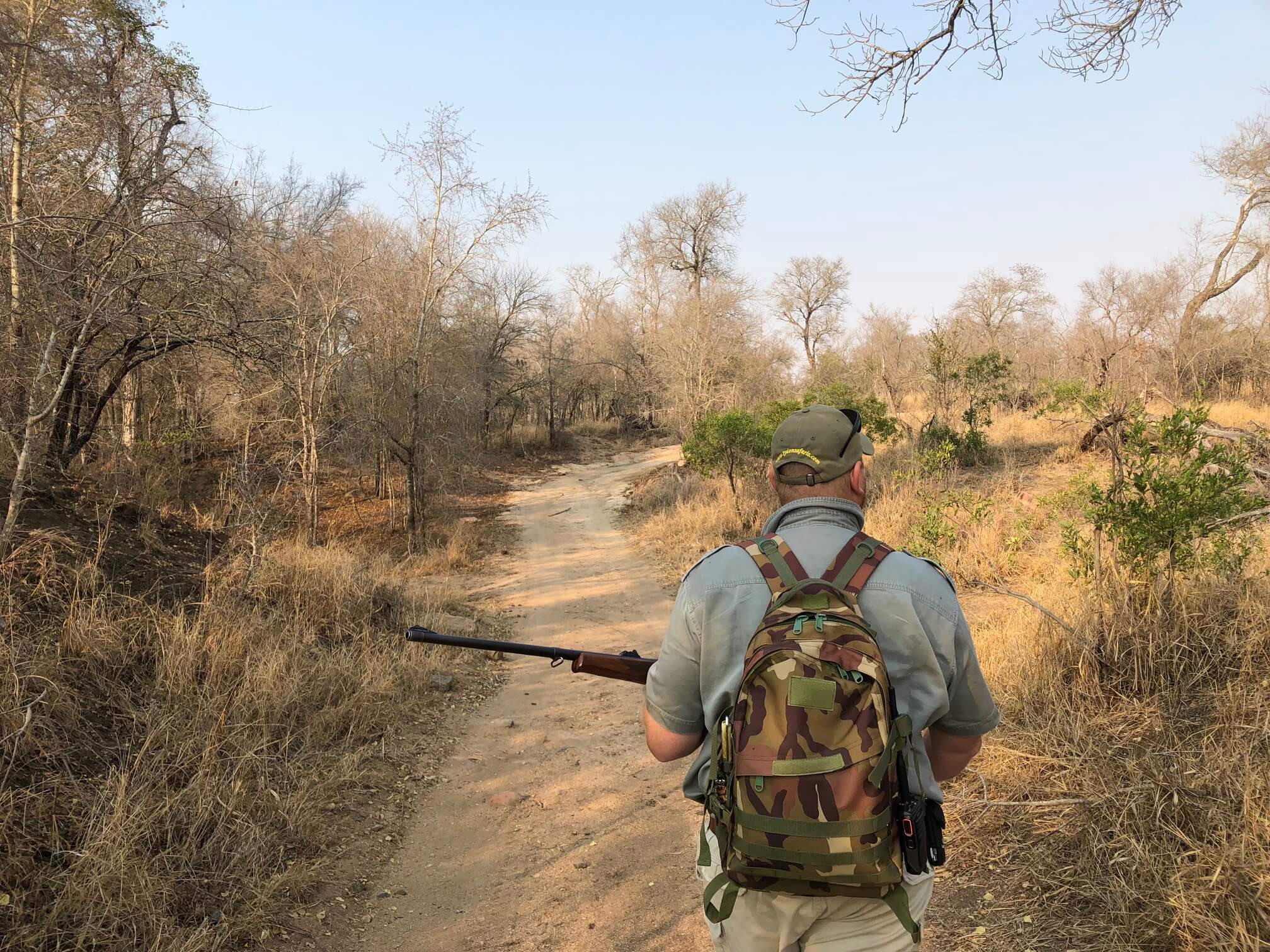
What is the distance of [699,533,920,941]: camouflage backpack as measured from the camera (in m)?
1.35

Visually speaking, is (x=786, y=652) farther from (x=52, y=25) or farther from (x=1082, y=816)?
(x=52, y=25)

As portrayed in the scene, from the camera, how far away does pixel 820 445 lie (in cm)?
168

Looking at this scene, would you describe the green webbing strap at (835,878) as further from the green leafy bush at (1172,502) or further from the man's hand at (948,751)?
the green leafy bush at (1172,502)

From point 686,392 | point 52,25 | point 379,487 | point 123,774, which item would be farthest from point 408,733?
point 686,392

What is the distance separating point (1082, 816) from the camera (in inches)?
127

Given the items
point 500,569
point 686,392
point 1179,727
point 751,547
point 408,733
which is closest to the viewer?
point 751,547

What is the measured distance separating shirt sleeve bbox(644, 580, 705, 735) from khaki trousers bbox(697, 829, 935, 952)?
0.38m

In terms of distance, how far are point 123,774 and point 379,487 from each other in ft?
48.2

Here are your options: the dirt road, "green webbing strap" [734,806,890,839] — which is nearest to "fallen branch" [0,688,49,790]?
the dirt road

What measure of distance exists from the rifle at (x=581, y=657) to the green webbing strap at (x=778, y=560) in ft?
3.12

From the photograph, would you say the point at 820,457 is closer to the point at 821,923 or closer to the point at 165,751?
the point at 821,923

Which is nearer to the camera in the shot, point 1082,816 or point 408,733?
point 1082,816

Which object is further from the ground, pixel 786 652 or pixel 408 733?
pixel 786 652

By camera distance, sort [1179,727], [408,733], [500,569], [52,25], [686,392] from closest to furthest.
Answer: [1179,727]
[408,733]
[52,25]
[500,569]
[686,392]
